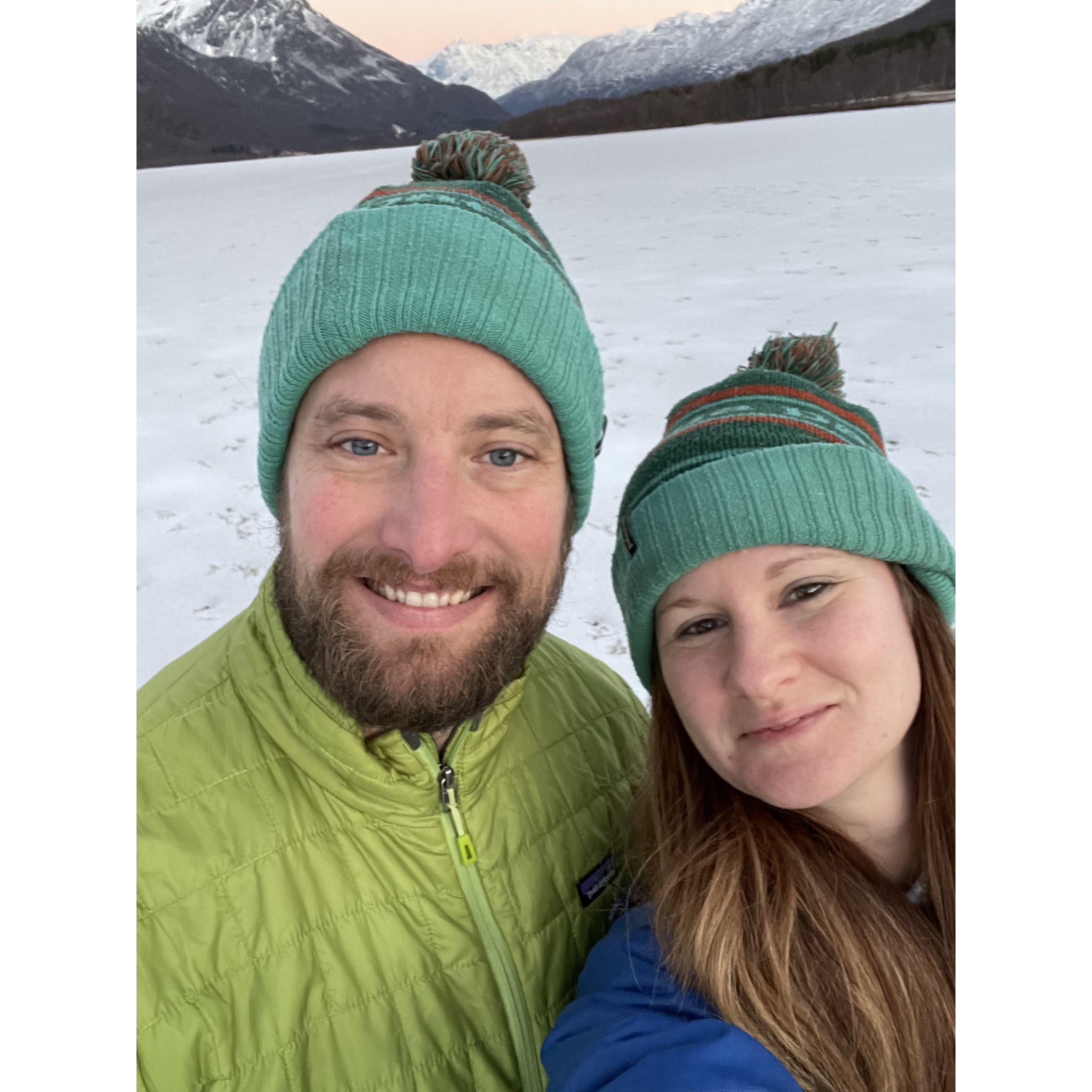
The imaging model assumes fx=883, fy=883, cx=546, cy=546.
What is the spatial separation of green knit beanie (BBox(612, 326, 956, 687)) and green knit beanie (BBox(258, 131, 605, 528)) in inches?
8.0

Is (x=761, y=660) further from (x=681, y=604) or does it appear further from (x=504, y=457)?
(x=504, y=457)

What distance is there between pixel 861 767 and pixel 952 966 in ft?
1.09

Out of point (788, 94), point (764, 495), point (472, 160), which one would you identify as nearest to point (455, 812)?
point (764, 495)

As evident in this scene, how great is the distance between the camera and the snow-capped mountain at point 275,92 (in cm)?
133

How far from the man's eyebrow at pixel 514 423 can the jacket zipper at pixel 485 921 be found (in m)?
0.48

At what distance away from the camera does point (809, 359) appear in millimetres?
1489

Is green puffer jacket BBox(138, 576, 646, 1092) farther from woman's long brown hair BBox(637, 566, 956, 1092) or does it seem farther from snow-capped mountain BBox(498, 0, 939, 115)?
snow-capped mountain BBox(498, 0, 939, 115)

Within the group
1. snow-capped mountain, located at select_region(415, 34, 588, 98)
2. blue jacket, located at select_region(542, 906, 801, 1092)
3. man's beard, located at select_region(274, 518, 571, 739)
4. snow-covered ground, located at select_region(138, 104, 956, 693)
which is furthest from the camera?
snow-covered ground, located at select_region(138, 104, 956, 693)

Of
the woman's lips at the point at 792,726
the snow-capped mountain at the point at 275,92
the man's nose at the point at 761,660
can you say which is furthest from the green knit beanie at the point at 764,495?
the snow-capped mountain at the point at 275,92

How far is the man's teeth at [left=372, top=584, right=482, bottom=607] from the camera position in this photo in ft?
4.25

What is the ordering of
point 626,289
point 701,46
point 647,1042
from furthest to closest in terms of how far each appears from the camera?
point 626,289, point 701,46, point 647,1042

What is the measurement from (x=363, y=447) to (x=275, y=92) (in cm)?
71

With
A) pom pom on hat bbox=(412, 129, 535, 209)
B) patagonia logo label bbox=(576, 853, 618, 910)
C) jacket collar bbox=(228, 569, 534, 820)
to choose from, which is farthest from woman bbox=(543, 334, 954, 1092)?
pom pom on hat bbox=(412, 129, 535, 209)

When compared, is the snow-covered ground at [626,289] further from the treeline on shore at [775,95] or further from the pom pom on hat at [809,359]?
the pom pom on hat at [809,359]
